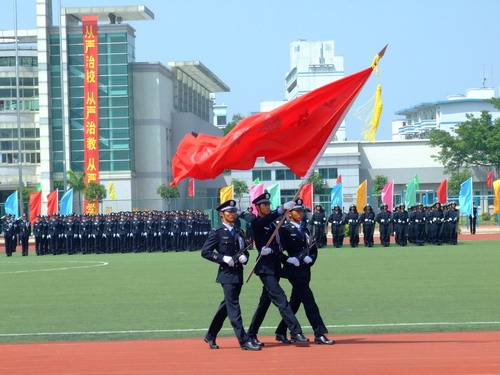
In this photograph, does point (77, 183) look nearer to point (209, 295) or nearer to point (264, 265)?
point (209, 295)

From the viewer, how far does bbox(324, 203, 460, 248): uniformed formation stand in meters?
35.5

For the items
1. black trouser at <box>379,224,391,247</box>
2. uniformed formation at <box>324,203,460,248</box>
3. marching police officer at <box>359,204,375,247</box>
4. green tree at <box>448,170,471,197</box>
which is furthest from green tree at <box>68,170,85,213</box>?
black trouser at <box>379,224,391,247</box>

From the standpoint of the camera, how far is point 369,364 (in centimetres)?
1045

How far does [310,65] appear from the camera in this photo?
5704 inches

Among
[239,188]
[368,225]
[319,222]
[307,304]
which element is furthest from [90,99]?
[307,304]

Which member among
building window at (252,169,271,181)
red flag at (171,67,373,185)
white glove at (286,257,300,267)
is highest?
red flag at (171,67,373,185)

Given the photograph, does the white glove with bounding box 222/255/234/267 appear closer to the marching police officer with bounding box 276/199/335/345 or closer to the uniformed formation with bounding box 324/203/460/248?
the marching police officer with bounding box 276/199/335/345

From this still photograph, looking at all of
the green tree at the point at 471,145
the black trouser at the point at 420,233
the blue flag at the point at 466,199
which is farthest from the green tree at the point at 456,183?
the black trouser at the point at 420,233

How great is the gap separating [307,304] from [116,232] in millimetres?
25636

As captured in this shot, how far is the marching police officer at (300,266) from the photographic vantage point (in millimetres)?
11852

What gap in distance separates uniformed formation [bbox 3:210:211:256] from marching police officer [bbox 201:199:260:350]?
2506 centimetres

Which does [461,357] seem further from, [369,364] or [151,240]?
[151,240]

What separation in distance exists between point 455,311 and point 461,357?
13.7ft

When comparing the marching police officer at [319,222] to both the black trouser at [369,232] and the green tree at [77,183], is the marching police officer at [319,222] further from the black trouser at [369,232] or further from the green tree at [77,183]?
the green tree at [77,183]
